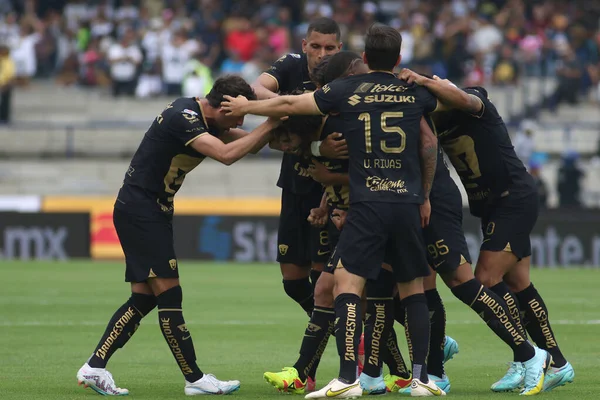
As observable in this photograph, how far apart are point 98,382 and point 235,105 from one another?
218 cm

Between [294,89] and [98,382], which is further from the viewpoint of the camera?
[294,89]

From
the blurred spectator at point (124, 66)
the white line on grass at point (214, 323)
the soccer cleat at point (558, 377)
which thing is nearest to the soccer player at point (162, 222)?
the soccer cleat at point (558, 377)

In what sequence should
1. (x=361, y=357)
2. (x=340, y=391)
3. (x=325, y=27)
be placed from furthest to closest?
1. (x=325, y=27)
2. (x=361, y=357)
3. (x=340, y=391)

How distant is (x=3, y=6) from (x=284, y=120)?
25637 millimetres

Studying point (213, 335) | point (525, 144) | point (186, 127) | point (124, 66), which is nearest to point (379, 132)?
point (186, 127)

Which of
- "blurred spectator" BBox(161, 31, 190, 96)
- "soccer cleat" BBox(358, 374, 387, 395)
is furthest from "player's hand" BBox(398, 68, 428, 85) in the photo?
"blurred spectator" BBox(161, 31, 190, 96)

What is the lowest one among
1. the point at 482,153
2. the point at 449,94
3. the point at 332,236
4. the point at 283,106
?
the point at 332,236

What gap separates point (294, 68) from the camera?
9945mm

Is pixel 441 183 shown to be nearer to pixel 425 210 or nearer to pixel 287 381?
pixel 425 210

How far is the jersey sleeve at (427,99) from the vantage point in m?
8.10

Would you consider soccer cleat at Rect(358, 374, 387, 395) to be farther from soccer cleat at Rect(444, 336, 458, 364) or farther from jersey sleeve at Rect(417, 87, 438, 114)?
jersey sleeve at Rect(417, 87, 438, 114)

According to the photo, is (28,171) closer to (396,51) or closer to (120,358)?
(120,358)

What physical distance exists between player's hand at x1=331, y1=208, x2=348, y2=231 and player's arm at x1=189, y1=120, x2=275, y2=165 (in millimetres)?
747

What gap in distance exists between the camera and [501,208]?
29.7ft
